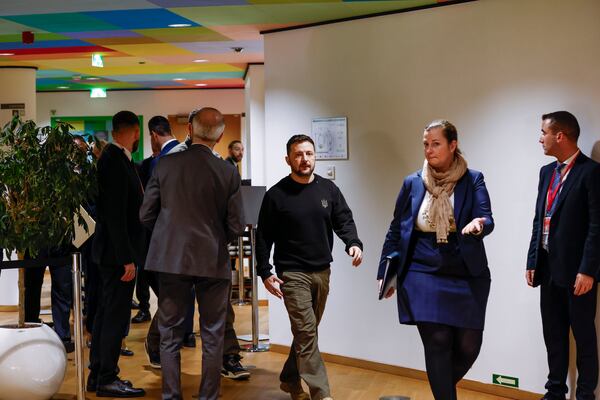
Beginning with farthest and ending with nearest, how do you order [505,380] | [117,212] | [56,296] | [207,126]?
[56,296] → [505,380] → [117,212] → [207,126]

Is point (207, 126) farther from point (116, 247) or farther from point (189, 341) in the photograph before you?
point (189, 341)

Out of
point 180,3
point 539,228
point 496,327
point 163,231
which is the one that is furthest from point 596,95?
point 180,3

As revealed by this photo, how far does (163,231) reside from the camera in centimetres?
448

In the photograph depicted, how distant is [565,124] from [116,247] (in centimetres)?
270

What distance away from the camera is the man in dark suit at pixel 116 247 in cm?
506

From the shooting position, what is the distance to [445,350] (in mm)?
3984

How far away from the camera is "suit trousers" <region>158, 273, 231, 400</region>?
4578mm

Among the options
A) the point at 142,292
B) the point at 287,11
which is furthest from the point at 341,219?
the point at 142,292

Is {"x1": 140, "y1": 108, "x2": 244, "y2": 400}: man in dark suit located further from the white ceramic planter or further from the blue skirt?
the blue skirt

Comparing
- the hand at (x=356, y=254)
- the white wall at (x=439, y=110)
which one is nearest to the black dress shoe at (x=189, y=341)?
the white wall at (x=439, y=110)

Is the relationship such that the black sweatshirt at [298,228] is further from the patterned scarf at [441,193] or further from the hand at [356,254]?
the patterned scarf at [441,193]

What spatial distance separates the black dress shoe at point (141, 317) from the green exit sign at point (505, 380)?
3912mm

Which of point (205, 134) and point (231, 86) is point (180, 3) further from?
point (231, 86)

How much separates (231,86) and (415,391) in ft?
30.7
